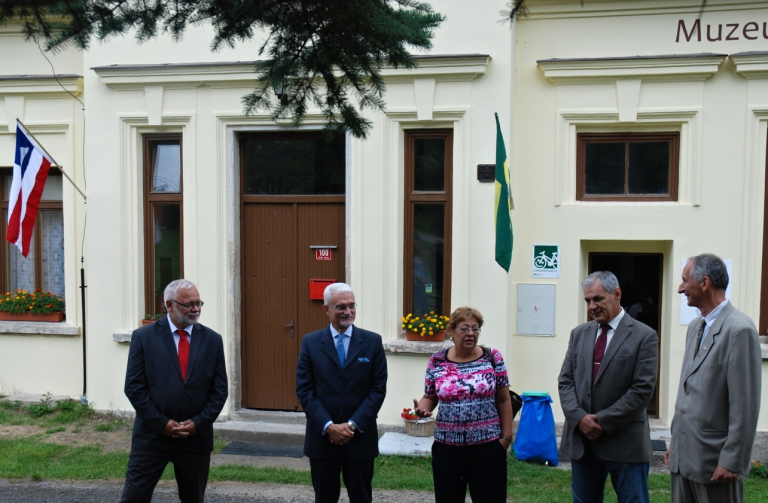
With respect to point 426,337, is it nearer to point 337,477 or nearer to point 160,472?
point 337,477

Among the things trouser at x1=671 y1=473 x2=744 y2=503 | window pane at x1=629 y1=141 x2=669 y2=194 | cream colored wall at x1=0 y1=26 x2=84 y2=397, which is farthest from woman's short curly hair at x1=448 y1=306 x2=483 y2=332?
cream colored wall at x1=0 y1=26 x2=84 y2=397

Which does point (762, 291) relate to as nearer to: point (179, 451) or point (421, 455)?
point (421, 455)

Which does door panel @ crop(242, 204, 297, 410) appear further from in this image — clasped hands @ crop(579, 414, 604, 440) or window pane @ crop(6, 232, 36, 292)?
clasped hands @ crop(579, 414, 604, 440)

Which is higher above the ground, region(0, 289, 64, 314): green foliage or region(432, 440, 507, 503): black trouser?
region(0, 289, 64, 314): green foliage

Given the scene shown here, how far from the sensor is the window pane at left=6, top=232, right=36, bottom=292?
9.66m

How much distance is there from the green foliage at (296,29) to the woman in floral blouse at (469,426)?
149 centimetres

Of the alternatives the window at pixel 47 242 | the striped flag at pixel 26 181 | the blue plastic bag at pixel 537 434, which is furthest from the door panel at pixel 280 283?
the window at pixel 47 242

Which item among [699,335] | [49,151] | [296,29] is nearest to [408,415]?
[699,335]

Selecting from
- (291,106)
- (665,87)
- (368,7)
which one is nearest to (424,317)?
(665,87)

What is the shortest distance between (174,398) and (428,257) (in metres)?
3.90

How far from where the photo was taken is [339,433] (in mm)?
4809

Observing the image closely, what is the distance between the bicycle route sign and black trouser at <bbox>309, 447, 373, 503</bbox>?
150 inches

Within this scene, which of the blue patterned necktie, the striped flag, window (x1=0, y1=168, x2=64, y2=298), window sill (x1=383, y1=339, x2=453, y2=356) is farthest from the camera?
window (x1=0, y1=168, x2=64, y2=298)

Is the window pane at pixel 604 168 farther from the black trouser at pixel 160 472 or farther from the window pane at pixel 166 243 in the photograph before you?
the black trouser at pixel 160 472
